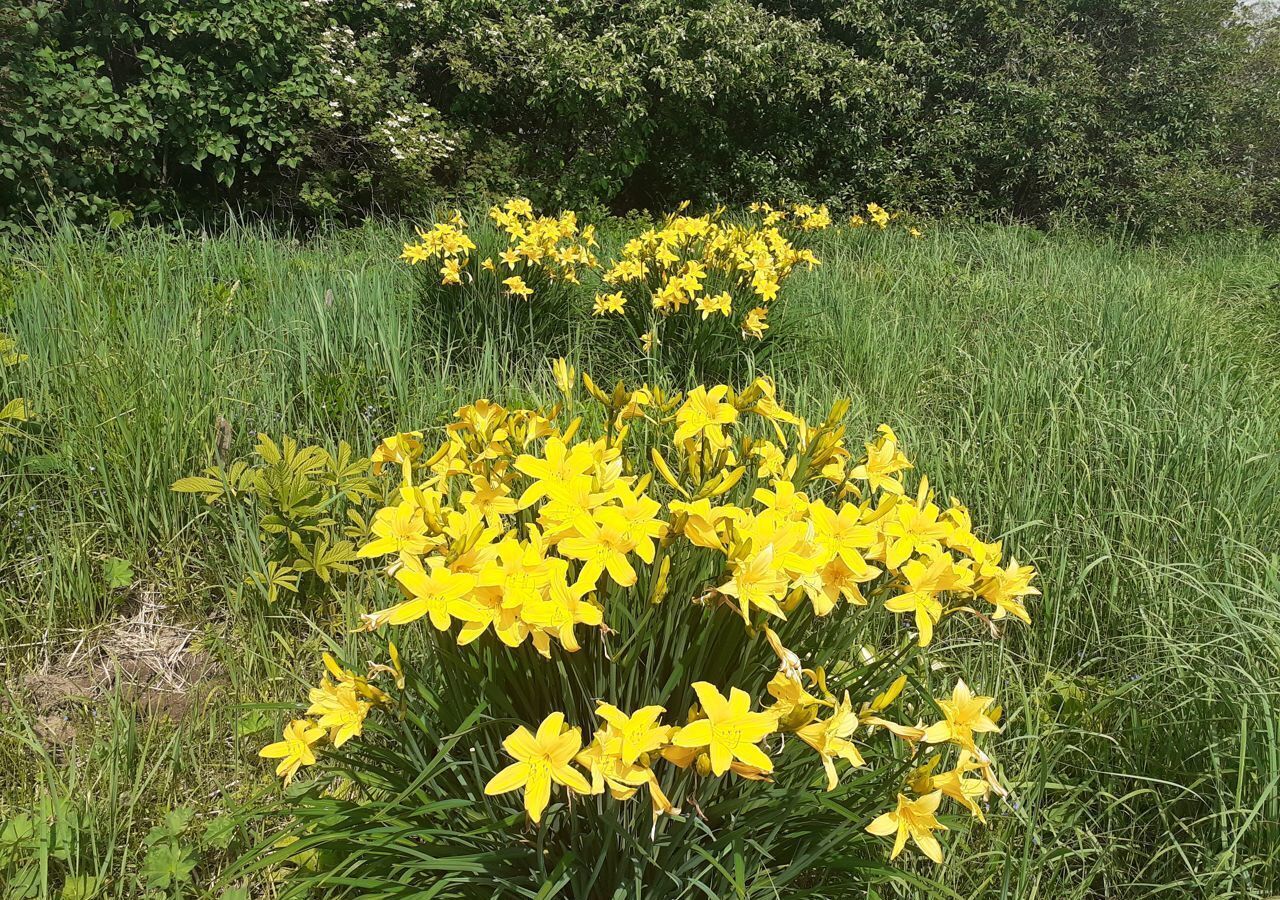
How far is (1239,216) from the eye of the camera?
26.7 ft

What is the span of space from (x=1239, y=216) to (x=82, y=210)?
10.4m

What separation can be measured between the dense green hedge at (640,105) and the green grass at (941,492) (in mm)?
1800

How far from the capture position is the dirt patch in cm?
155

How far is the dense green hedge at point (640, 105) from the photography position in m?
4.73

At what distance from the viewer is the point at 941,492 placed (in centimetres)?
211

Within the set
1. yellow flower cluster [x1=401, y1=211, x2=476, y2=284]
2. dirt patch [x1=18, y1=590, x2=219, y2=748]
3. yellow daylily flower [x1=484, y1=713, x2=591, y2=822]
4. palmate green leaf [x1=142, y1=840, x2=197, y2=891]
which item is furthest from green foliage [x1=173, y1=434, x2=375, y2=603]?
yellow flower cluster [x1=401, y1=211, x2=476, y2=284]

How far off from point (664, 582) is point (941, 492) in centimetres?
138

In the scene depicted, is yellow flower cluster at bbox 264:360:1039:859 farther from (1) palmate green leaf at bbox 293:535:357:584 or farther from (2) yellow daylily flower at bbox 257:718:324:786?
(1) palmate green leaf at bbox 293:535:357:584

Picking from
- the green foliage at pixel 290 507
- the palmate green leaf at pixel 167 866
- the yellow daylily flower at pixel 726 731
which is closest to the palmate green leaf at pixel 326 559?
the green foliage at pixel 290 507

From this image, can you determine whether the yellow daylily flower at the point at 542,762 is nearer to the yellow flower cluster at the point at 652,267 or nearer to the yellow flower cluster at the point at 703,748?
the yellow flower cluster at the point at 703,748

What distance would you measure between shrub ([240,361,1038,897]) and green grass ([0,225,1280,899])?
0.33m

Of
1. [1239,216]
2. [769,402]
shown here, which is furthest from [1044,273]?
[1239,216]

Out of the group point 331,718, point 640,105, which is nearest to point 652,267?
point 331,718

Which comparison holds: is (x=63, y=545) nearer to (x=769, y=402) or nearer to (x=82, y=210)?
(x=769, y=402)
